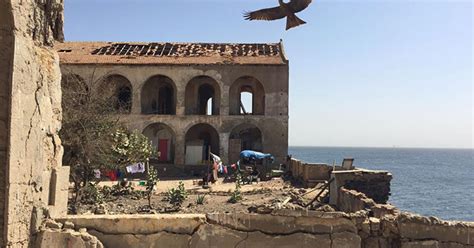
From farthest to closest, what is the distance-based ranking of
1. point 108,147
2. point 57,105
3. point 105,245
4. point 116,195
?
point 116,195 < point 108,147 < point 57,105 < point 105,245

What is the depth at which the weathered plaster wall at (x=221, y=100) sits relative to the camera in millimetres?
31391

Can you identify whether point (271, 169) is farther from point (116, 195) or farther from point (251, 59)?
point (116, 195)

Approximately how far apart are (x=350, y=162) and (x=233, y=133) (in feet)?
46.7

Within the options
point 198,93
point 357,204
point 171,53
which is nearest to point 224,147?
point 198,93

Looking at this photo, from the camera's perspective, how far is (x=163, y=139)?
34.4m

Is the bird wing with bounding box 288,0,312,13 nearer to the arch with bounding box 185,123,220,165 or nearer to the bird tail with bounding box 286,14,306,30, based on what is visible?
the bird tail with bounding box 286,14,306,30

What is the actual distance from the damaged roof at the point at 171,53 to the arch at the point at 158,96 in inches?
73.2

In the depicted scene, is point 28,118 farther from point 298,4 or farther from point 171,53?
point 171,53

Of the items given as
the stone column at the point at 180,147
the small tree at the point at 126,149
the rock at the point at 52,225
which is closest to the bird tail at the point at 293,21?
the rock at the point at 52,225

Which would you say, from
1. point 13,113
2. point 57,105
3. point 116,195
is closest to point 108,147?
point 116,195

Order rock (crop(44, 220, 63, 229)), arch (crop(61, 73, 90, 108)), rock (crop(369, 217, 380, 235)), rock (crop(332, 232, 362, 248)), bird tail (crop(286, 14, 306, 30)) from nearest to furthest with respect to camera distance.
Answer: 1. rock (crop(44, 220, 63, 229))
2. rock (crop(332, 232, 362, 248))
3. rock (crop(369, 217, 380, 235))
4. bird tail (crop(286, 14, 306, 30))
5. arch (crop(61, 73, 90, 108))

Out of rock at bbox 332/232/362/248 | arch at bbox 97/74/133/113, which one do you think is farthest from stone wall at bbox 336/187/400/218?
arch at bbox 97/74/133/113

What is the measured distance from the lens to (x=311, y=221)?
211 inches

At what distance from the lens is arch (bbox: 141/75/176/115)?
34.1 m
